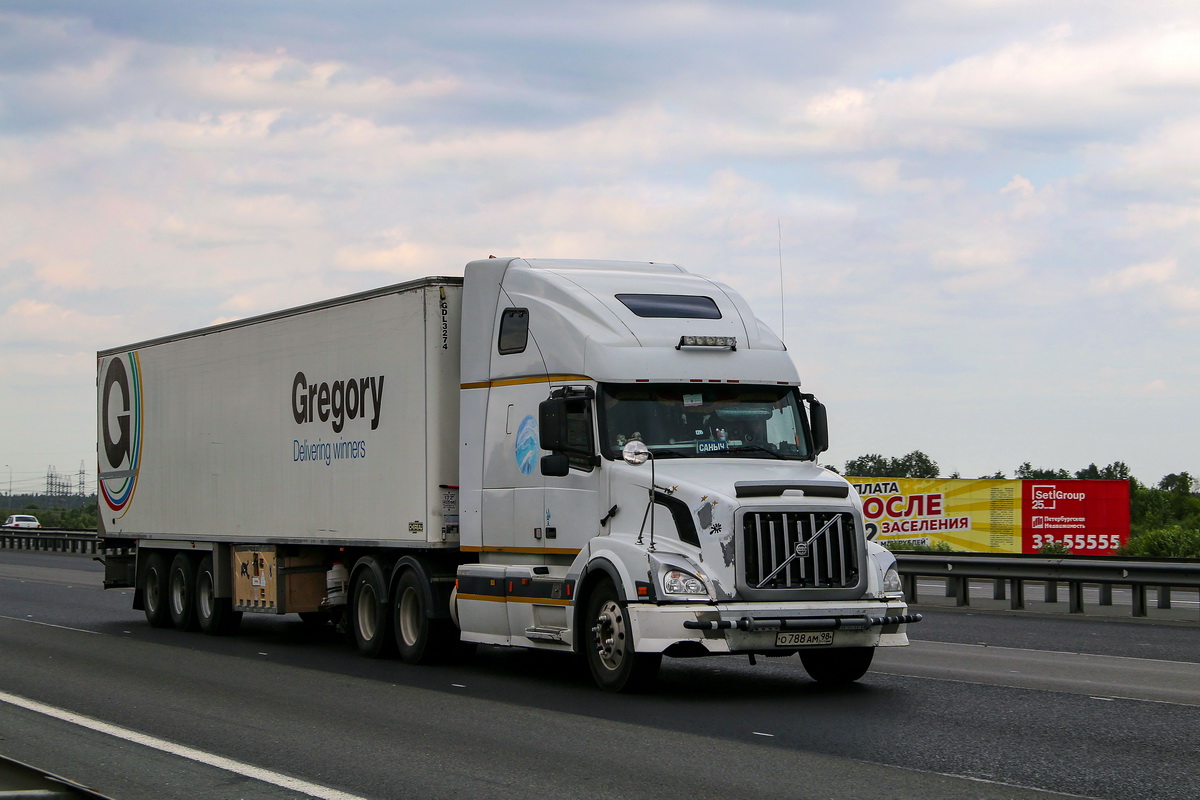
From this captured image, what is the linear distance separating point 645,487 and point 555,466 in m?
0.98

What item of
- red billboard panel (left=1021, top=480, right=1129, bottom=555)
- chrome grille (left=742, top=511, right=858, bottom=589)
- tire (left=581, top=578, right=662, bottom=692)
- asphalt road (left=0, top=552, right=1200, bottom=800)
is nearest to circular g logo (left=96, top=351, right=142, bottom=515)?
asphalt road (left=0, top=552, right=1200, bottom=800)

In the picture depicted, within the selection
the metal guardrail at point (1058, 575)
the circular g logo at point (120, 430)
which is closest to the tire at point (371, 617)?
the circular g logo at point (120, 430)

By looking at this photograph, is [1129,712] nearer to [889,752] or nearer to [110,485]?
[889,752]

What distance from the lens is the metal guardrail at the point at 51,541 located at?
2212 inches

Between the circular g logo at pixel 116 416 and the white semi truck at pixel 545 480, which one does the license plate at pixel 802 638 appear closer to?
the white semi truck at pixel 545 480

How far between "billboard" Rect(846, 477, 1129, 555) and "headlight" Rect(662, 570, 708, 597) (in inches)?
1004

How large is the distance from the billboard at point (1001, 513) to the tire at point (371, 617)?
72.4 feet

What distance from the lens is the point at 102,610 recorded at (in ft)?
79.8

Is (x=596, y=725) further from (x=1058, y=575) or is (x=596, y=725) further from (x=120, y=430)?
(x=120, y=430)

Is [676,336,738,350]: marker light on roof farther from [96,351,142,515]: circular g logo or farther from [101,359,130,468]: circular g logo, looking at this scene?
[101,359,130,468]: circular g logo

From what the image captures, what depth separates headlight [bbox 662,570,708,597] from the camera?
1138 centimetres

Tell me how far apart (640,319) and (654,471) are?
1.68 meters

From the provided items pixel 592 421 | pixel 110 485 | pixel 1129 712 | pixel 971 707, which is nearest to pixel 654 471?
pixel 592 421

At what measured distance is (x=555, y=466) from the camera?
12.6 m
